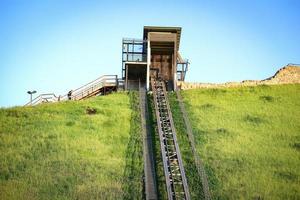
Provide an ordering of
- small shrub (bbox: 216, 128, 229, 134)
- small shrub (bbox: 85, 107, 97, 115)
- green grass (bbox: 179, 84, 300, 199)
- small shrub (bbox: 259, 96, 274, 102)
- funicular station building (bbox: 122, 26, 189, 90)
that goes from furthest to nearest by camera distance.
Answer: funicular station building (bbox: 122, 26, 189, 90) < small shrub (bbox: 259, 96, 274, 102) < small shrub (bbox: 85, 107, 97, 115) < small shrub (bbox: 216, 128, 229, 134) < green grass (bbox: 179, 84, 300, 199)

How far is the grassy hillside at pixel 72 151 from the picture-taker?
94.3ft

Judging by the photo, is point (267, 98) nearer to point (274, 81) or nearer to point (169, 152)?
point (274, 81)

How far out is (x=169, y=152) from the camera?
32781mm

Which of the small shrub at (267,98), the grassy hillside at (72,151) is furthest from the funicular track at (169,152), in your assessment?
the small shrub at (267,98)

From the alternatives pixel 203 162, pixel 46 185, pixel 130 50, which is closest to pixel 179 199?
pixel 203 162

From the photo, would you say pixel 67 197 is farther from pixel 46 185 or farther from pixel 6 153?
pixel 6 153

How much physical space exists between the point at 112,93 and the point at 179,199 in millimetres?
22830

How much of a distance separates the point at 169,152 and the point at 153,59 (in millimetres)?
21141

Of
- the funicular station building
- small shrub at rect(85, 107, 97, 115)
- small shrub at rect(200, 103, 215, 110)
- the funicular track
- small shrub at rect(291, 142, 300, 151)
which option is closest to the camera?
the funicular track

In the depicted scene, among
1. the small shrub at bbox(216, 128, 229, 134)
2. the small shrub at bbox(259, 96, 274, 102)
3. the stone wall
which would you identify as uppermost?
the stone wall

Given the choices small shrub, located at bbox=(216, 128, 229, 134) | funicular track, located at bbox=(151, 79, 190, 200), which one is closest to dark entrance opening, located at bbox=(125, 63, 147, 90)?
funicular track, located at bbox=(151, 79, 190, 200)

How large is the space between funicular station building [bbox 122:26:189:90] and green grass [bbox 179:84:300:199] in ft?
12.6

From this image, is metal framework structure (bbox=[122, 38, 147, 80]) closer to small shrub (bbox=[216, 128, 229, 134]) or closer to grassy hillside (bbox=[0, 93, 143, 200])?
grassy hillside (bbox=[0, 93, 143, 200])

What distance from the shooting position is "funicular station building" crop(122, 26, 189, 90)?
4972 cm
